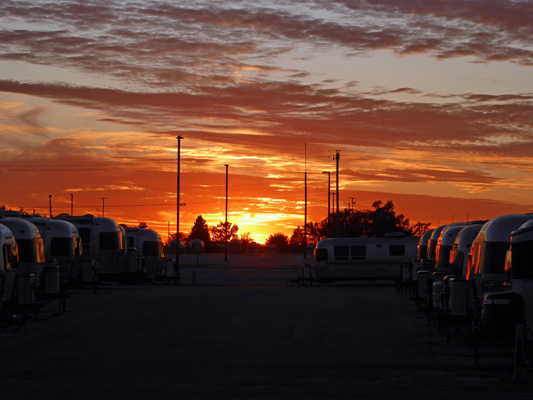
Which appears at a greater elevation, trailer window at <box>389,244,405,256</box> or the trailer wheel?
trailer window at <box>389,244,405,256</box>

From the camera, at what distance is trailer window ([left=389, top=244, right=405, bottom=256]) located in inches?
1843

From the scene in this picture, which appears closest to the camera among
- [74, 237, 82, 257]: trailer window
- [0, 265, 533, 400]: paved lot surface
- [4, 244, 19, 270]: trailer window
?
[0, 265, 533, 400]: paved lot surface

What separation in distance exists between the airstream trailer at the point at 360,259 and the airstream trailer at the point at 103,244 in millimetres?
10635

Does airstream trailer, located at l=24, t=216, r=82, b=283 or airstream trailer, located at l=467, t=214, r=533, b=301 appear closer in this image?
airstream trailer, located at l=467, t=214, r=533, b=301

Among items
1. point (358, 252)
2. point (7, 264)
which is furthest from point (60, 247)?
point (358, 252)

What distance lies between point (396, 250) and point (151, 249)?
1295 cm

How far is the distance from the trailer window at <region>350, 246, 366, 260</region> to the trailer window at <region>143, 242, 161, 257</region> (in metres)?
10.4

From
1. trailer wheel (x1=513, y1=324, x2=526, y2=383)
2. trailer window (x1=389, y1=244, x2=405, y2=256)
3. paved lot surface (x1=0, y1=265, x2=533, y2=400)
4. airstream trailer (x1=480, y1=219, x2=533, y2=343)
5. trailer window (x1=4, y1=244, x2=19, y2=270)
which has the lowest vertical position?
paved lot surface (x1=0, y1=265, x2=533, y2=400)

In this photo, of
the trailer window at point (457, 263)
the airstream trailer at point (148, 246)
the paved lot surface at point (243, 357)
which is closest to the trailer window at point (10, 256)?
the paved lot surface at point (243, 357)

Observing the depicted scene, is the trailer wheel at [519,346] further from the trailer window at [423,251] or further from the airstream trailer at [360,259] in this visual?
the airstream trailer at [360,259]

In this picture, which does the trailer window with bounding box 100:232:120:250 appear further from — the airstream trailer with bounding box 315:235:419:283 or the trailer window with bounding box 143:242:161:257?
the airstream trailer with bounding box 315:235:419:283

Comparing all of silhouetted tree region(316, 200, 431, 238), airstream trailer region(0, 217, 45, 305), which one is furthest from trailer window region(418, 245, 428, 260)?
silhouetted tree region(316, 200, 431, 238)

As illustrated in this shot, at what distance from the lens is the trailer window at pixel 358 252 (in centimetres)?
4672

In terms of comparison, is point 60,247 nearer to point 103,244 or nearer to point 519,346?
point 103,244
